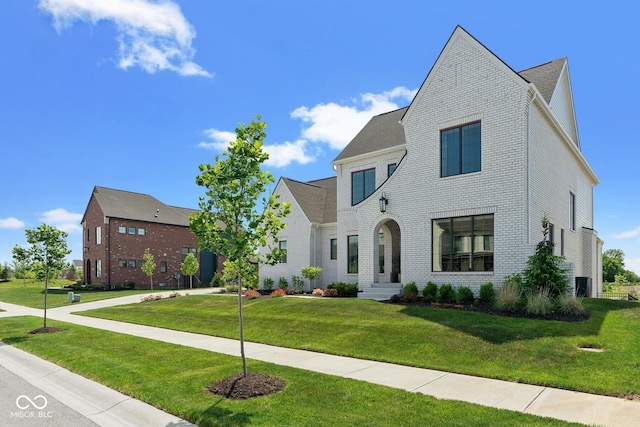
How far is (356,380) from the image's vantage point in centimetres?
761

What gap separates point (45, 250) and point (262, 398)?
13136mm

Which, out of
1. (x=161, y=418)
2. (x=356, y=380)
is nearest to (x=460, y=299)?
(x=356, y=380)

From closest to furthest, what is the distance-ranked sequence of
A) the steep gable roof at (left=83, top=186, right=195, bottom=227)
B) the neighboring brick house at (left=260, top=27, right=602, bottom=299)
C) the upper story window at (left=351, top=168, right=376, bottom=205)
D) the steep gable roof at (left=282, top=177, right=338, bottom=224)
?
the neighboring brick house at (left=260, top=27, right=602, bottom=299) < the upper story window at (left=351, top=168, right=376, bottom=205) < the steep gable roof at (left=282, top=177, right=338, bottom=224) < the steep gable roof at (left=83, top=186, right=195, bottom=227)

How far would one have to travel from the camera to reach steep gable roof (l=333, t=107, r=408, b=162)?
867 inches

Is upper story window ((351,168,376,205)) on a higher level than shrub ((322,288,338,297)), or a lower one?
higher

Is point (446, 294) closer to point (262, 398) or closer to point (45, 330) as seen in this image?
point (262, 398)

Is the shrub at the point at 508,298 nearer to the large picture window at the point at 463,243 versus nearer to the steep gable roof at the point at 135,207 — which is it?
the large picture window at the point at 463,243

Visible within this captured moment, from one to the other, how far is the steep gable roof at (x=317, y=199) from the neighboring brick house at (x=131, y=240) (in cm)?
2296

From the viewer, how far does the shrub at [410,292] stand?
616 inches

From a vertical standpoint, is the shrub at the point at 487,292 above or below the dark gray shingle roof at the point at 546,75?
below

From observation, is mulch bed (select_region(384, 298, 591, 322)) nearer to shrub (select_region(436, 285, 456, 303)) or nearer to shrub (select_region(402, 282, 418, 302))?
shrub (select_region(402, 282, 418, 302))

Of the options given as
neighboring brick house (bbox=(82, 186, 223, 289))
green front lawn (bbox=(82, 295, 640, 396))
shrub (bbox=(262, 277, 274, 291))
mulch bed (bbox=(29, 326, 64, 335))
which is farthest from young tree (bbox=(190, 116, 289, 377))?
neighboring brick house (bbox=(82, 186, 223, 289))

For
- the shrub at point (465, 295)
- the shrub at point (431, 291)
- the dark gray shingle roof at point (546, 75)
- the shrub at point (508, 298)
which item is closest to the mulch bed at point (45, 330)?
the shrub at point (431, 291)

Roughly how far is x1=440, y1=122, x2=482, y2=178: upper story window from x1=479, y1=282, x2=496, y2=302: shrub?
409cm
